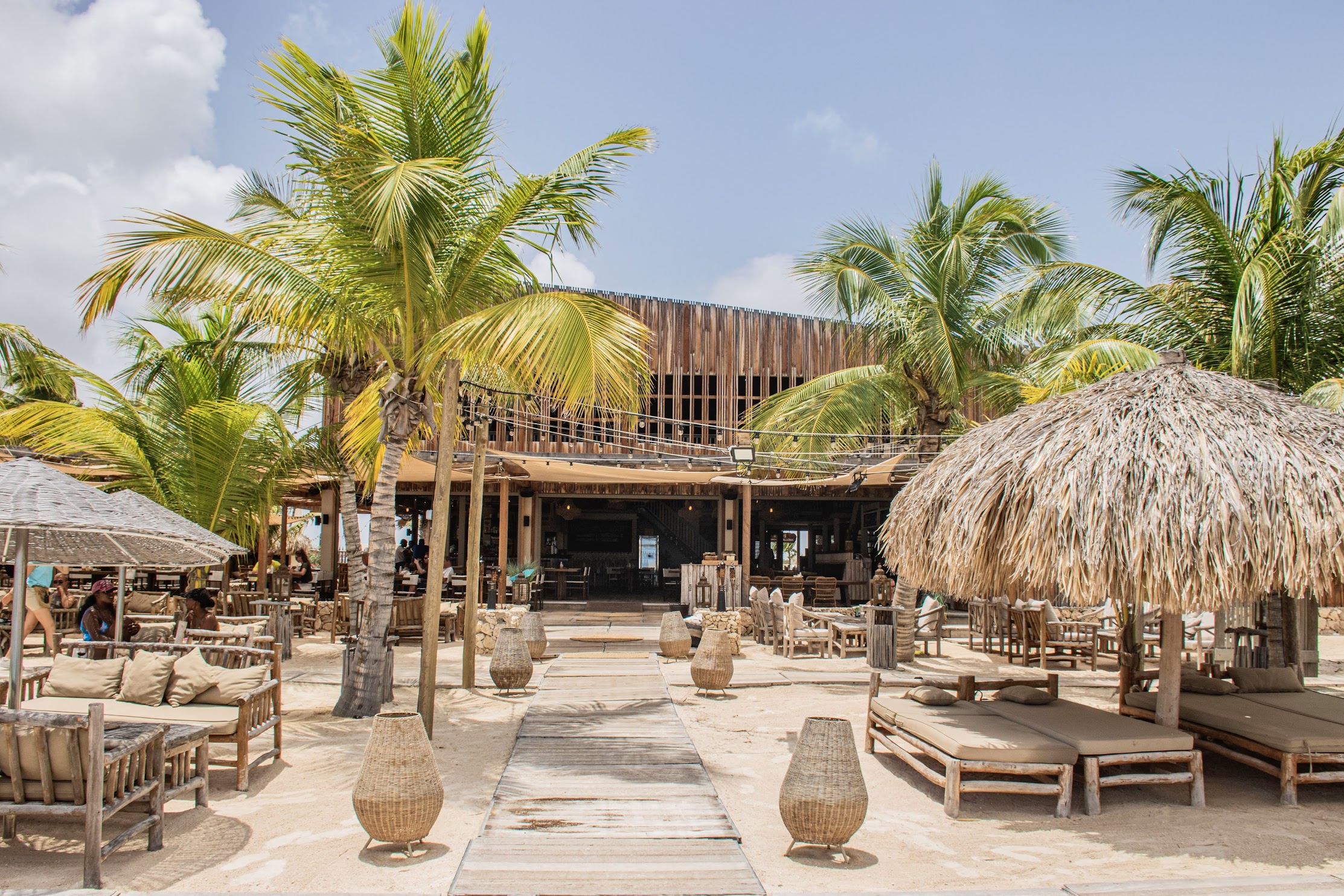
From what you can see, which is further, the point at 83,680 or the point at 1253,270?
the point at 1253,270

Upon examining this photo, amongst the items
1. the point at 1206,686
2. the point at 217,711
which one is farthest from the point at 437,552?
the point at 1206,686

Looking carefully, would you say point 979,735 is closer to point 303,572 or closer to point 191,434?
point 191,434

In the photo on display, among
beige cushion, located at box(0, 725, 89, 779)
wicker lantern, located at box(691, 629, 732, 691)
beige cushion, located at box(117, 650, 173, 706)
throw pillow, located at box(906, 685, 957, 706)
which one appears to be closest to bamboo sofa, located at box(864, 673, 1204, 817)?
throw pillow, located at box(906, 685, 957, 706)

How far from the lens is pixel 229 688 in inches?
211

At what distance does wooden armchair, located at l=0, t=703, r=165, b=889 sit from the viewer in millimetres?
3600

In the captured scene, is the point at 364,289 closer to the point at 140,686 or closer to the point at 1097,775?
the point at 140,686

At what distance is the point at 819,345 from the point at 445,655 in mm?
11095

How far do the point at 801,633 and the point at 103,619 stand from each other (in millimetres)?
7789

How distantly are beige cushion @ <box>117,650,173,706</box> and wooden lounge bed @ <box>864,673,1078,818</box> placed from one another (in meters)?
4.65

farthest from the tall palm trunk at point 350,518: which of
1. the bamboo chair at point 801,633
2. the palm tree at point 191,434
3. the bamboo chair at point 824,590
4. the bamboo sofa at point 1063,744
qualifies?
the bamboo chair at point 824,590

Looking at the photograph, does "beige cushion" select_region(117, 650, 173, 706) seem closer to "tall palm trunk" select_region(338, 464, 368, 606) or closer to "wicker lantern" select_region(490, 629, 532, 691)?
"wicker lantern" select_region(490, 629, 532, 691)

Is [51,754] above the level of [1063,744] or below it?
above

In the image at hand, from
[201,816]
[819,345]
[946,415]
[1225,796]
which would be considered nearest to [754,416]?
[946,415]

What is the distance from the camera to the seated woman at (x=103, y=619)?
794 centimetres
